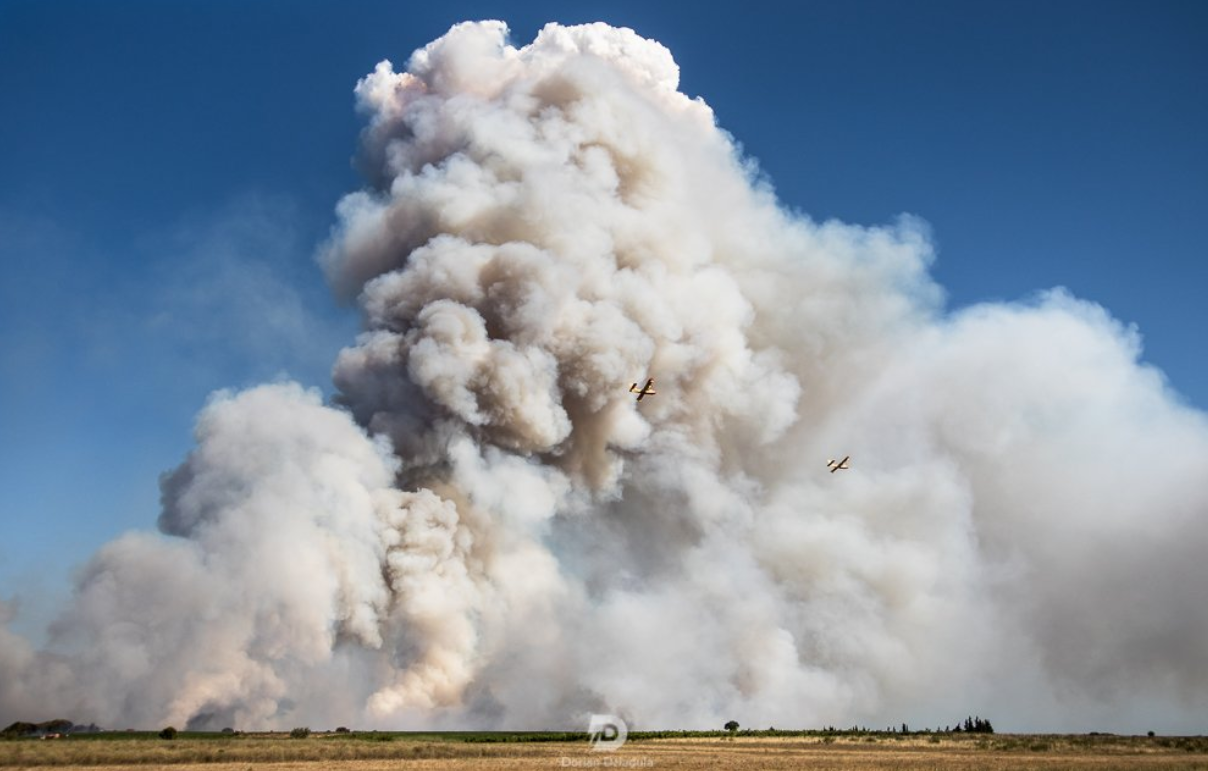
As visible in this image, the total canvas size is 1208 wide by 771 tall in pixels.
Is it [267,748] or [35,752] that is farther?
[267,748]

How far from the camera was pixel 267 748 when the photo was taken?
47844 millimetres

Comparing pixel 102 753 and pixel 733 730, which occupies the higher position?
pixel 733 730

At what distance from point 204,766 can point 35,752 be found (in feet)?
37.9

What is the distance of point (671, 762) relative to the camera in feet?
130

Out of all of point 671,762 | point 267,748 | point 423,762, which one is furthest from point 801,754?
point 267,748

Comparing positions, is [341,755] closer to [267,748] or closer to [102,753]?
[267,748]

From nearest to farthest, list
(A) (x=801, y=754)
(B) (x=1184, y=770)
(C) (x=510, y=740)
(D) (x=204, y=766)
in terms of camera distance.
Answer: (B) (x=1184, y=770)
(D) (x=204, y=766)
(A) (x=801, y=754)
(C) (x=510, y=740)

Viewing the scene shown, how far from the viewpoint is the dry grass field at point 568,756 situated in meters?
37.9

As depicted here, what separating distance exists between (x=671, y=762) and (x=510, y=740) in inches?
1104

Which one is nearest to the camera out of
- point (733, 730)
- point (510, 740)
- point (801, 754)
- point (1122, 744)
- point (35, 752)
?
point (35, 752)

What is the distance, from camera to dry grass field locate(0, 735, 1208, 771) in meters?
37.9

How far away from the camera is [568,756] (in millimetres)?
45000

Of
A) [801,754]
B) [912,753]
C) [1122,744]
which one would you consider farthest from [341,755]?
[1122,744]

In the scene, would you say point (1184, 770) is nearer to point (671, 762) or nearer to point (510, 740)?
point (671, 762)
